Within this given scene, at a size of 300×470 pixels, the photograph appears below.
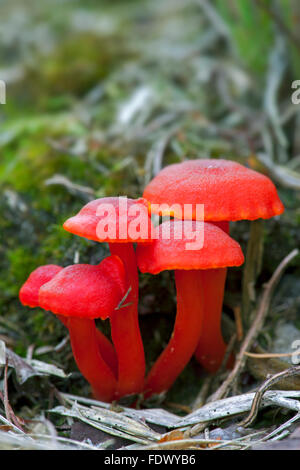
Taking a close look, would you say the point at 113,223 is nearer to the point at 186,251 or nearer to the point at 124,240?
the point at 124,240

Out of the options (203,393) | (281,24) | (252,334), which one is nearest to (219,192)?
(252,334)

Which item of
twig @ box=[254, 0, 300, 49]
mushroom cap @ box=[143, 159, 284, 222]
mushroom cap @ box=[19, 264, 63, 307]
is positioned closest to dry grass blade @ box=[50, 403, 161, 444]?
mushroom cap @ box=[19, 264, 63, 307]

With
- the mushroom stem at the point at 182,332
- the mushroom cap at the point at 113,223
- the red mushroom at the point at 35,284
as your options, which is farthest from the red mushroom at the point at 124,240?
the red mushroom at the point at 35,284

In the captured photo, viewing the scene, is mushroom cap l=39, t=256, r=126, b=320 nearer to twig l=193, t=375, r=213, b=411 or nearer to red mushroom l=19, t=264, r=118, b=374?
red mushroom l=19, t=264, r=118, b=374

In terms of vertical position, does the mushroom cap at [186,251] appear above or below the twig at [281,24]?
below

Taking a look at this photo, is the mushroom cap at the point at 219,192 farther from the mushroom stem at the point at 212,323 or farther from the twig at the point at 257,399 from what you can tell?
the twig at the point at 257,399

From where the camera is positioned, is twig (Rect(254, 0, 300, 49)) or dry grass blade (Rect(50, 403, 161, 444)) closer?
dry grass blade (Rect(50, 403, 161, 444))
